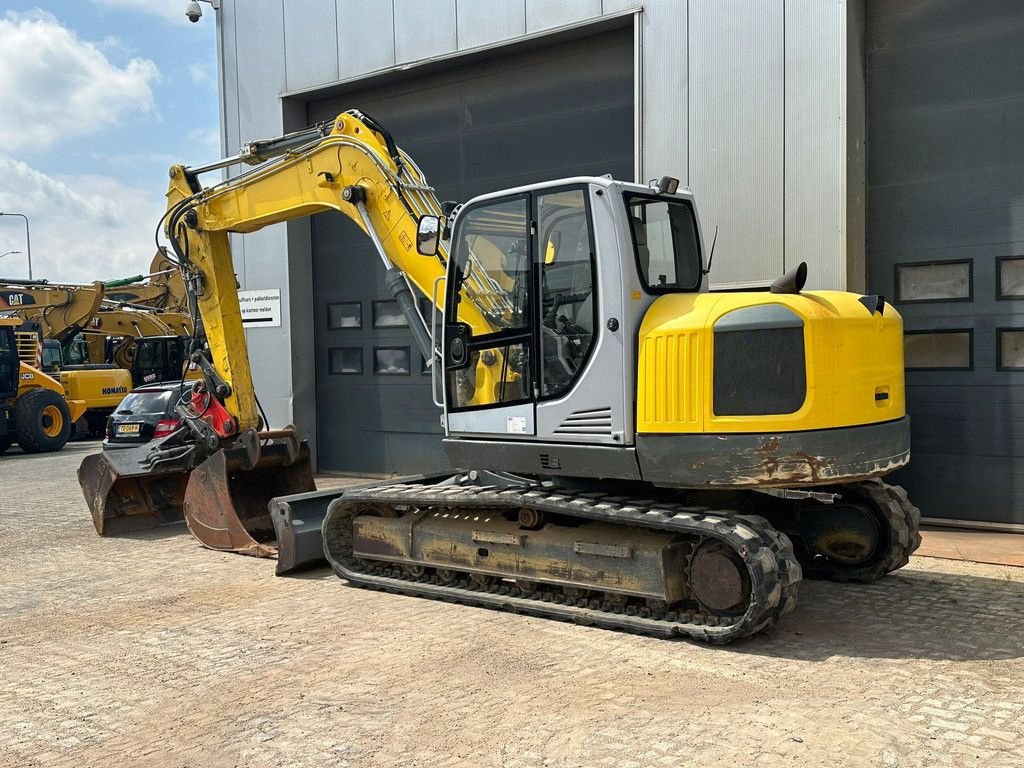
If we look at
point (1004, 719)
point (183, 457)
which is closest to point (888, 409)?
point (1004, 719)

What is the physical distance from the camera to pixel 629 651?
5.54 meters

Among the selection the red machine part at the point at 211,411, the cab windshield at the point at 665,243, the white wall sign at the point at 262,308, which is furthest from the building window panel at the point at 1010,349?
the white wall sign at the point at 262,308

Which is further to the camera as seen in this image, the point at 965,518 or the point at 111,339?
the point at 111,339

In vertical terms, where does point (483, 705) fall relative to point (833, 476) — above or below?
below

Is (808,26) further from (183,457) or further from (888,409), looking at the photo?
(183,457)

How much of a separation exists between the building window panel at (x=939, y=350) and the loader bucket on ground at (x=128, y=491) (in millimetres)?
6944

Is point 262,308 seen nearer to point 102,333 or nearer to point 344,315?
point 344,315

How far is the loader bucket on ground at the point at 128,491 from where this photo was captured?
30.5 ft

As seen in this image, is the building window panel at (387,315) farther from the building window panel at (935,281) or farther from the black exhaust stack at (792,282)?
the black exhaust stack at (792,282)

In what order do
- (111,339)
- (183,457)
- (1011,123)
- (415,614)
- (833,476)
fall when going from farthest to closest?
(111,339) → (183,457) → (1011,123) → (415,614) → (833,476)

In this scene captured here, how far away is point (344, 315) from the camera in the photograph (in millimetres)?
13719

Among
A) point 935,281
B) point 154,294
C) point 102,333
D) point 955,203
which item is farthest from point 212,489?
point 154,294

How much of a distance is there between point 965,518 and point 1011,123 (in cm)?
353

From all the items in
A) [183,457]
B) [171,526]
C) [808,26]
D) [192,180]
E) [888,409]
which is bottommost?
[171,526]
